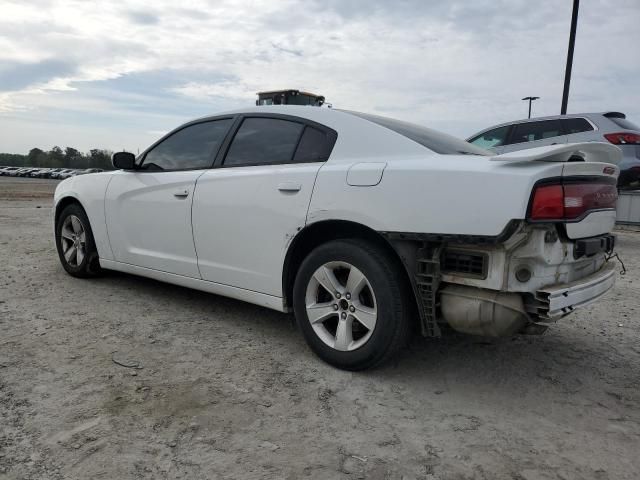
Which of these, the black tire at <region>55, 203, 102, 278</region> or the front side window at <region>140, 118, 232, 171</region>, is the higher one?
the front side window at <region>140, 118, 232, 171</region>

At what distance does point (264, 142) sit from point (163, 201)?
999mm

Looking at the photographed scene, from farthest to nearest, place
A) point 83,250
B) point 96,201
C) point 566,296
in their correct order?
1. point 83,250
2. point 96,201
3. point 566,296

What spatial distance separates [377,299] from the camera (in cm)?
267

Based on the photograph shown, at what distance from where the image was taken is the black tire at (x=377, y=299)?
264cm

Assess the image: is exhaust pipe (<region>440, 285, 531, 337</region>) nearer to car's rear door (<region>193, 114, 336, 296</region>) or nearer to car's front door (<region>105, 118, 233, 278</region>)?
car's rear door (<region>193, 114, 336, 296</region>)

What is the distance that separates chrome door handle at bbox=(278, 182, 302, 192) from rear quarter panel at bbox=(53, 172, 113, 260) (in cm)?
210

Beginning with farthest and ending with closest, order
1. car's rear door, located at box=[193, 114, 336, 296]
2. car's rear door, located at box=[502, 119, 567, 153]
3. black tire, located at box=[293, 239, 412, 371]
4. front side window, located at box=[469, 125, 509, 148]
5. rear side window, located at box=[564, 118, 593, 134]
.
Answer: front side window, located at box=[469, 125, 509, 148] → car's rear door, located at box=[502, 119, 567, 153] → rear side window, located at box=[564, 118, 593, 134] → car's rear door, located at box=[193, 114, 336, 296] → black tire, located at box=[293, 239, 412, 371]

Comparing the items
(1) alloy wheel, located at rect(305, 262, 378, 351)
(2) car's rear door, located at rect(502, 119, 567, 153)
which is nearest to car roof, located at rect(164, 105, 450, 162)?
(1) alloy wheel, located at rect(305, 262, 378, 351)

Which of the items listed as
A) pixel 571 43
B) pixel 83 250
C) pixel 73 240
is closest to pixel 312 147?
pixel 83 250

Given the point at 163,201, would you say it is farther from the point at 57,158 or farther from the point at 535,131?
the point at 57,158

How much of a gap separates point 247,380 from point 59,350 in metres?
1.23

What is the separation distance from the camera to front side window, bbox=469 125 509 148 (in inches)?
352

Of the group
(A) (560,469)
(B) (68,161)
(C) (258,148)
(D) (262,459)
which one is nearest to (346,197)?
(C) (258,148)

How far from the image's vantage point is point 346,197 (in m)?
2.78
